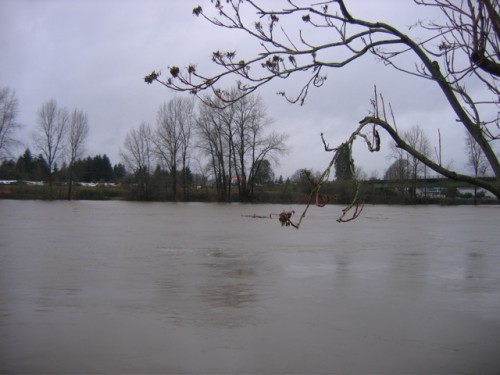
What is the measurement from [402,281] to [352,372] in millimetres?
4934

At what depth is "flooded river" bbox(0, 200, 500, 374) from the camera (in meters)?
5.07

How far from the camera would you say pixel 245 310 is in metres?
6.95

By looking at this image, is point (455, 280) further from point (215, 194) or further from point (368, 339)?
point (215, 194)

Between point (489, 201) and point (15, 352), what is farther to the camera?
point (489, 201)

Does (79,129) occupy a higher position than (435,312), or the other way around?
(79,129)

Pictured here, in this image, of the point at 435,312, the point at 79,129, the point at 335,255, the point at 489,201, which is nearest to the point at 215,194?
the point at 79,129

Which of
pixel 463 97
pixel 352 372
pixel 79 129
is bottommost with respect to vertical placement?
pixel 352 372

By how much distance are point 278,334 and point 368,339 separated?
40.6 inches

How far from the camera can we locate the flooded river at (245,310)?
5.07m

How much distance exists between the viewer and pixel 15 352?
204 inches

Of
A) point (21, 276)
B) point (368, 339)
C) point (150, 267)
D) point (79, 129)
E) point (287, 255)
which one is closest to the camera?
point (368, 339)

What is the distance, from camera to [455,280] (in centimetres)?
961

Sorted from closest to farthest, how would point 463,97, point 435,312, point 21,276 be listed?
1. point 463,97
2. point 435,312
3. point 21,276

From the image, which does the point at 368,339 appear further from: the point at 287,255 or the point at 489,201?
the point at 489,201
